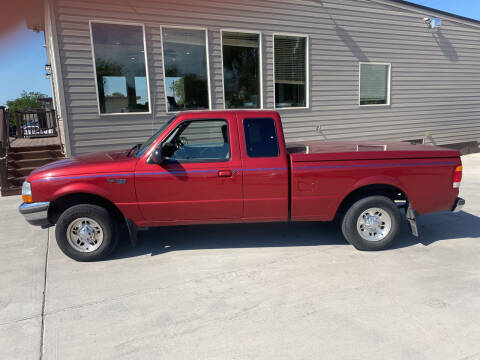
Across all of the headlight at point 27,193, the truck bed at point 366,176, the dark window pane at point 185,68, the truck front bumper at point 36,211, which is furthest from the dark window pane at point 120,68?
the truck bed at point 366,176

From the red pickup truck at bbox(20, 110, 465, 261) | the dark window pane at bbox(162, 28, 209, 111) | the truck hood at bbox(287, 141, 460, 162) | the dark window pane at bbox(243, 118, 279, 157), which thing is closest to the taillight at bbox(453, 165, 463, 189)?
the red pickup truck at bbox(20, 110, 465, 261)

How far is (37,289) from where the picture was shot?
→ 367cm

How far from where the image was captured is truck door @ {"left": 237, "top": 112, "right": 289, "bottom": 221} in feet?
13.9

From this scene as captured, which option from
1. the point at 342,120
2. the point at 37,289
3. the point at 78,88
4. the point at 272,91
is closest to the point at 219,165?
the point at 37,289

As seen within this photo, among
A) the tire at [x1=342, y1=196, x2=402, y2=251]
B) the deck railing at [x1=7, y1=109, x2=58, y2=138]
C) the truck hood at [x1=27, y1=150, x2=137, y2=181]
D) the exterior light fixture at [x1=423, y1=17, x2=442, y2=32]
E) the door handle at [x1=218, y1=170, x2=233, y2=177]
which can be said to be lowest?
the tire at [x1=342, y1=196, x2=402, y2=251]

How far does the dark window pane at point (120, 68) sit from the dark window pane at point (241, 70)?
6.85 ft

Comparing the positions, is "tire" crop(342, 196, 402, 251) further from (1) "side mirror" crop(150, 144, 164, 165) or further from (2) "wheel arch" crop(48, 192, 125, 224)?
(2) "wheel arch" crop(48, 192, 125, 224)

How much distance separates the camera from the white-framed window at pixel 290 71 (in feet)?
30.9

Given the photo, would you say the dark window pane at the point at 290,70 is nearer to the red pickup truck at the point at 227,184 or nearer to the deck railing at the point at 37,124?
the red pickup truck at the point at 227,184

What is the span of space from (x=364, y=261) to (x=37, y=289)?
145 inches

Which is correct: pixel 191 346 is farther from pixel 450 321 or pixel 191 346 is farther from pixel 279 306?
pixel 450 321

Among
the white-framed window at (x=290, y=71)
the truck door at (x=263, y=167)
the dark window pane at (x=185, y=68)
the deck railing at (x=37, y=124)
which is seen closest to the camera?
the truck door at (x=263, y=167)

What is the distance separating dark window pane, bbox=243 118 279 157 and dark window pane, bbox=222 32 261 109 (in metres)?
4.83

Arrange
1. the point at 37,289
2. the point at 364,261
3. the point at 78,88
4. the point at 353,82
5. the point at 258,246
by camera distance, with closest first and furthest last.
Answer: the point at 37,289 < the point at 364,261 < the point at 258,246 < the point at 78,88 < the point at 353,82
